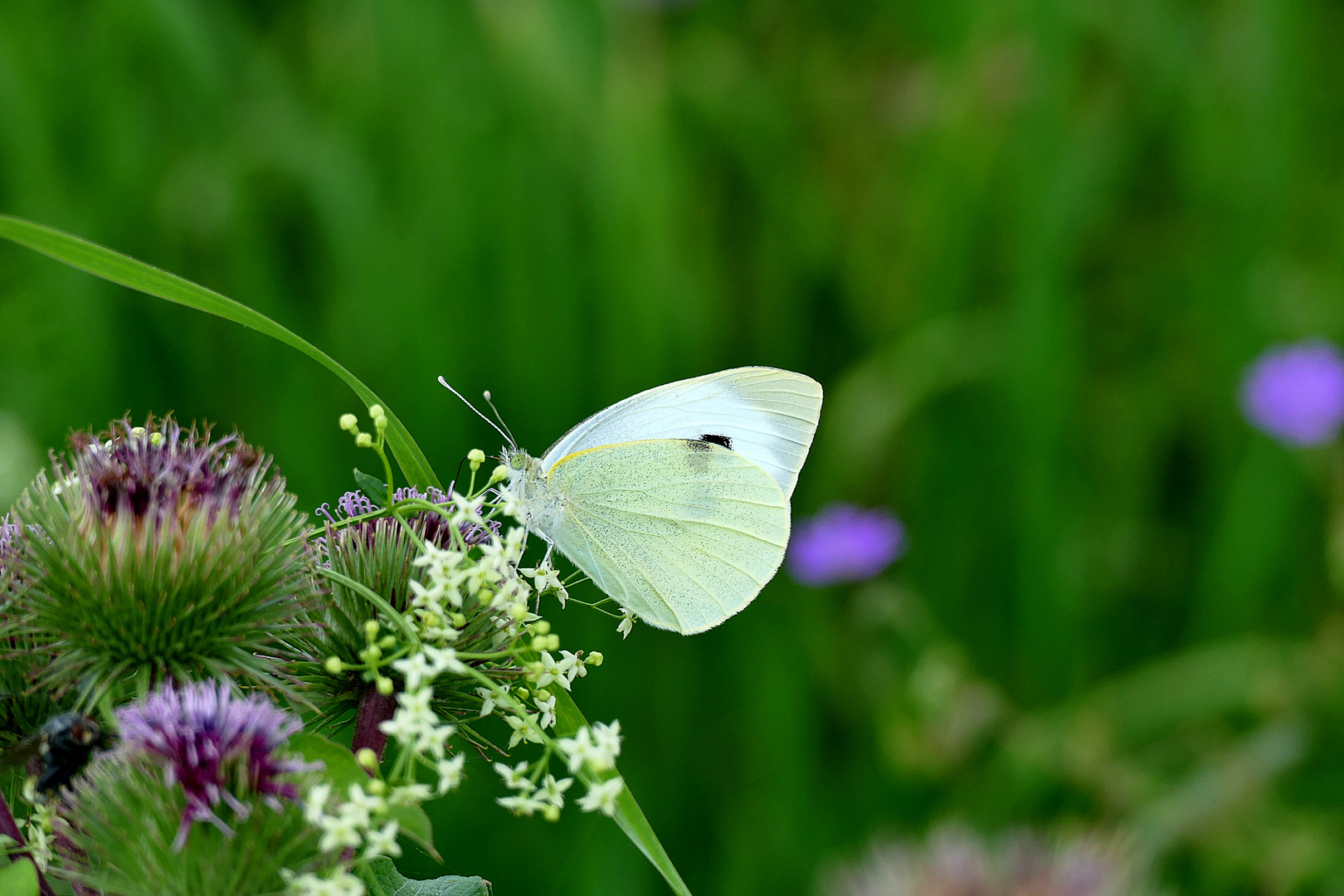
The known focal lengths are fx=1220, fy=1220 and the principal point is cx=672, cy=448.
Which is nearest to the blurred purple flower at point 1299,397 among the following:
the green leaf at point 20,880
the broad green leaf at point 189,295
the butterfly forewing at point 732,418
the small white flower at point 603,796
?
the butterfly forewing at point 732,418

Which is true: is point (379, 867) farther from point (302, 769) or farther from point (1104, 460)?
point (1104, 460)

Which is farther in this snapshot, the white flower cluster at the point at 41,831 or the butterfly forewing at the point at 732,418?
the butterfly forewing at the point at 732,418

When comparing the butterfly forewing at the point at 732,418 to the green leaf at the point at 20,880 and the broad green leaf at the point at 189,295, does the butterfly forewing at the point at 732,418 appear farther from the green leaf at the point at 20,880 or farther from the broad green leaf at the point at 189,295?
the green leaf at the point at 20,880

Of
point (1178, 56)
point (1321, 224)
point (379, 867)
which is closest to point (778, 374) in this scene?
point (379, 867)

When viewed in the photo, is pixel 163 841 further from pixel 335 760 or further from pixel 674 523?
pixel 674 523

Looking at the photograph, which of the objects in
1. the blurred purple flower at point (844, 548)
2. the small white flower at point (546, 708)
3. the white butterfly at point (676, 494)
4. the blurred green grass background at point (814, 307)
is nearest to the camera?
the small white flower at point (546, 708)

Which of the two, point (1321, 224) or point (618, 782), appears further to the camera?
point (1321, 224)
